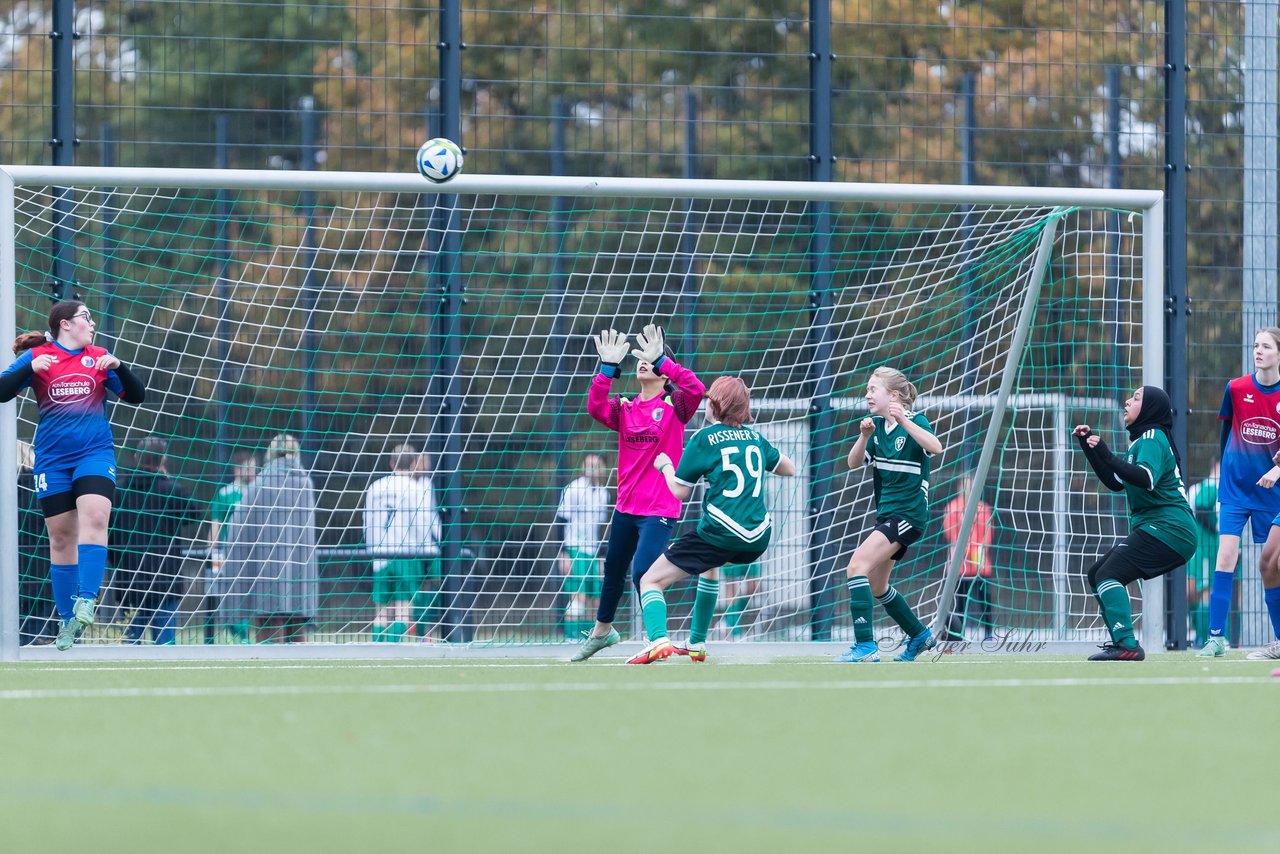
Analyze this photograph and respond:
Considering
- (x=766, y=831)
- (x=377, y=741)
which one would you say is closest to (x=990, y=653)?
(x=377, y=741)

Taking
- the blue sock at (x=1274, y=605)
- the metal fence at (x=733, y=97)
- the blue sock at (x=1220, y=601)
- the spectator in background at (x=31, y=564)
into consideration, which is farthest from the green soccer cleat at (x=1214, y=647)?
the spectator in background at (x=31, y=564)

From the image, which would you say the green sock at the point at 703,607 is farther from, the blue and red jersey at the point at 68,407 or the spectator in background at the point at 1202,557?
the spectator in background at the point at 1202,557

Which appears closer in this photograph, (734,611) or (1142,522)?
(1142,522)

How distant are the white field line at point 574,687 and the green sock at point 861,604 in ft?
6.53

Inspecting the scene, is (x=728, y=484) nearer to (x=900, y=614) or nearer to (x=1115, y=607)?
(x=900, y=614)

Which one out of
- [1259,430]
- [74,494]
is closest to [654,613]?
[74,494]

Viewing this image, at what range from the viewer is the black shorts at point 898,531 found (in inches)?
344

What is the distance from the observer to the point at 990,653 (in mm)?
10609

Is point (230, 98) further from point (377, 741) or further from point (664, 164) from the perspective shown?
point (377, 741)

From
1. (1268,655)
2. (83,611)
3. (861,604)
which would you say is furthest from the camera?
(1268,655)

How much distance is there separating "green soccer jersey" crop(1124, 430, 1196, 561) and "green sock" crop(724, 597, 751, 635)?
Result: 120 inches

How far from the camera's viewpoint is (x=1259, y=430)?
9.89m

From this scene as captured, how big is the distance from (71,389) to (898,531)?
401cm

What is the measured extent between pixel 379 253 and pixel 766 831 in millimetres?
8357
